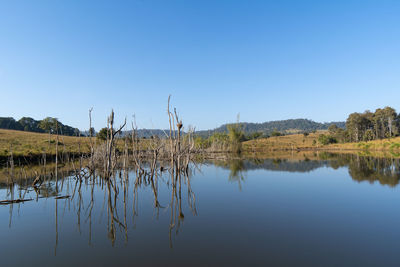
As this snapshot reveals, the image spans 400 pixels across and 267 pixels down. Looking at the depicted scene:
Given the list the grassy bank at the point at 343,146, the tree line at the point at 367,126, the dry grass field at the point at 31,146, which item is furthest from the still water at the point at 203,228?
the tree line at the point at 367,126

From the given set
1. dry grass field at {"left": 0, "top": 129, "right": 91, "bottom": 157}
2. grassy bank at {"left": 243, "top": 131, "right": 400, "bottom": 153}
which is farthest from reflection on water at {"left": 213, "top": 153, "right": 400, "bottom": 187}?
grassy bank at {"left": 243, "top": 131, "right": 400, "bottom": 153}

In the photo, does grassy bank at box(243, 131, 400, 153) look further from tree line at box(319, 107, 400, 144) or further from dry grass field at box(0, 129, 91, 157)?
dry grass field at box(0, 129, 91, 157)

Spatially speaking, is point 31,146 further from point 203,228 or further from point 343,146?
point 343,146

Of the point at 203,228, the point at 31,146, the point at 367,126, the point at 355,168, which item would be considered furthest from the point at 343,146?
the point at 31,146

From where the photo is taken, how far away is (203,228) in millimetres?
5996

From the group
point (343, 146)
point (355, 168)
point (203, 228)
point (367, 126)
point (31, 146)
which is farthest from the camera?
point (367, 126)

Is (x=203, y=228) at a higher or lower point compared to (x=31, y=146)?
lower

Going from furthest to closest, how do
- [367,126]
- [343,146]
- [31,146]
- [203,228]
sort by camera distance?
[367,126], [343,146], [31,146], [203,228]

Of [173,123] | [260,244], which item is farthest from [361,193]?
[173,123]

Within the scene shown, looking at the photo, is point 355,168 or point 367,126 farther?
point 367,126

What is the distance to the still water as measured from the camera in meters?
4.46

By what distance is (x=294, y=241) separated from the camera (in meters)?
5.10

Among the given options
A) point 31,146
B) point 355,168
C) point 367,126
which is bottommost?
point 355,168

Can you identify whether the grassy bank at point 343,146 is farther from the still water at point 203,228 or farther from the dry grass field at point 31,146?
the still water at point 203,228
